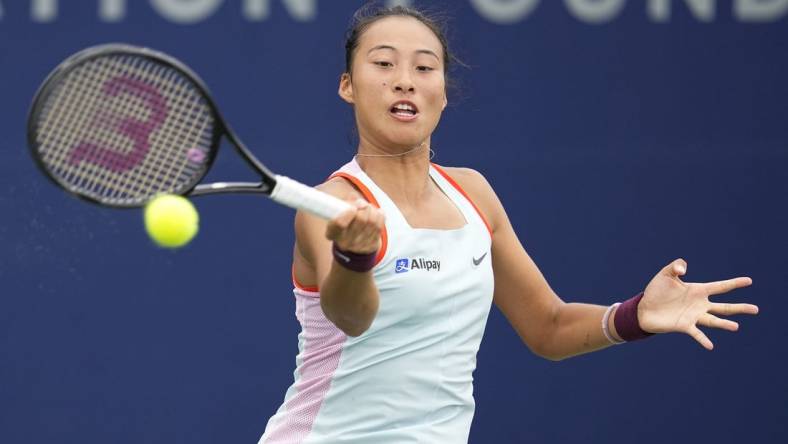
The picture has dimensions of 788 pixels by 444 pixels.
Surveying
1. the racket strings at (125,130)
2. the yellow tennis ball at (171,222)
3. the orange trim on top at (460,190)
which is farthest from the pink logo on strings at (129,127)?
the orange trim on top at (460,190)

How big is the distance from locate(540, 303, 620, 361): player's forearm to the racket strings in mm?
965

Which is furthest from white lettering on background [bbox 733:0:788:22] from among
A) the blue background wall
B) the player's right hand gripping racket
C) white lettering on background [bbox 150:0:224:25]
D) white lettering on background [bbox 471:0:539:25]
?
the player's right hand gripping racket

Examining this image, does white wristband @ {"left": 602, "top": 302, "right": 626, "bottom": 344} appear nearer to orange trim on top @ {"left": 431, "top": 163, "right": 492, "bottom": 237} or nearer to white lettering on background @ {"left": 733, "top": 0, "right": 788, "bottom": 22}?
orange trim on top @ {"left": 431, "top": 163, "right": 492, "bottom": 237}

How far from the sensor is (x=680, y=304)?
3074mm

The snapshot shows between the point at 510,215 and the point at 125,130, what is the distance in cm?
222

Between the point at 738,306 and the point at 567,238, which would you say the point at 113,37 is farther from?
the point at 738,306

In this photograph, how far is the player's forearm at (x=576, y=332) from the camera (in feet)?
10.7

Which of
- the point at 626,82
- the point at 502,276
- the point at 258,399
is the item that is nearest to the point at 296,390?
the point at 502,276

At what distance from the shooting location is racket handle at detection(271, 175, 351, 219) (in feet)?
8.36

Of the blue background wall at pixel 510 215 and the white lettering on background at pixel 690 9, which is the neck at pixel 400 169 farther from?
the white lettering on background at pixel 690 9

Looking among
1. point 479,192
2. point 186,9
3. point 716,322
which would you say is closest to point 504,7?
point 186,9

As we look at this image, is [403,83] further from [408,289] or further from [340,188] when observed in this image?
[408,289]

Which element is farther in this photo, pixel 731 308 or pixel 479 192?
pixel 479 192

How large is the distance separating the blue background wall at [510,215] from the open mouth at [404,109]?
170 centimetres
